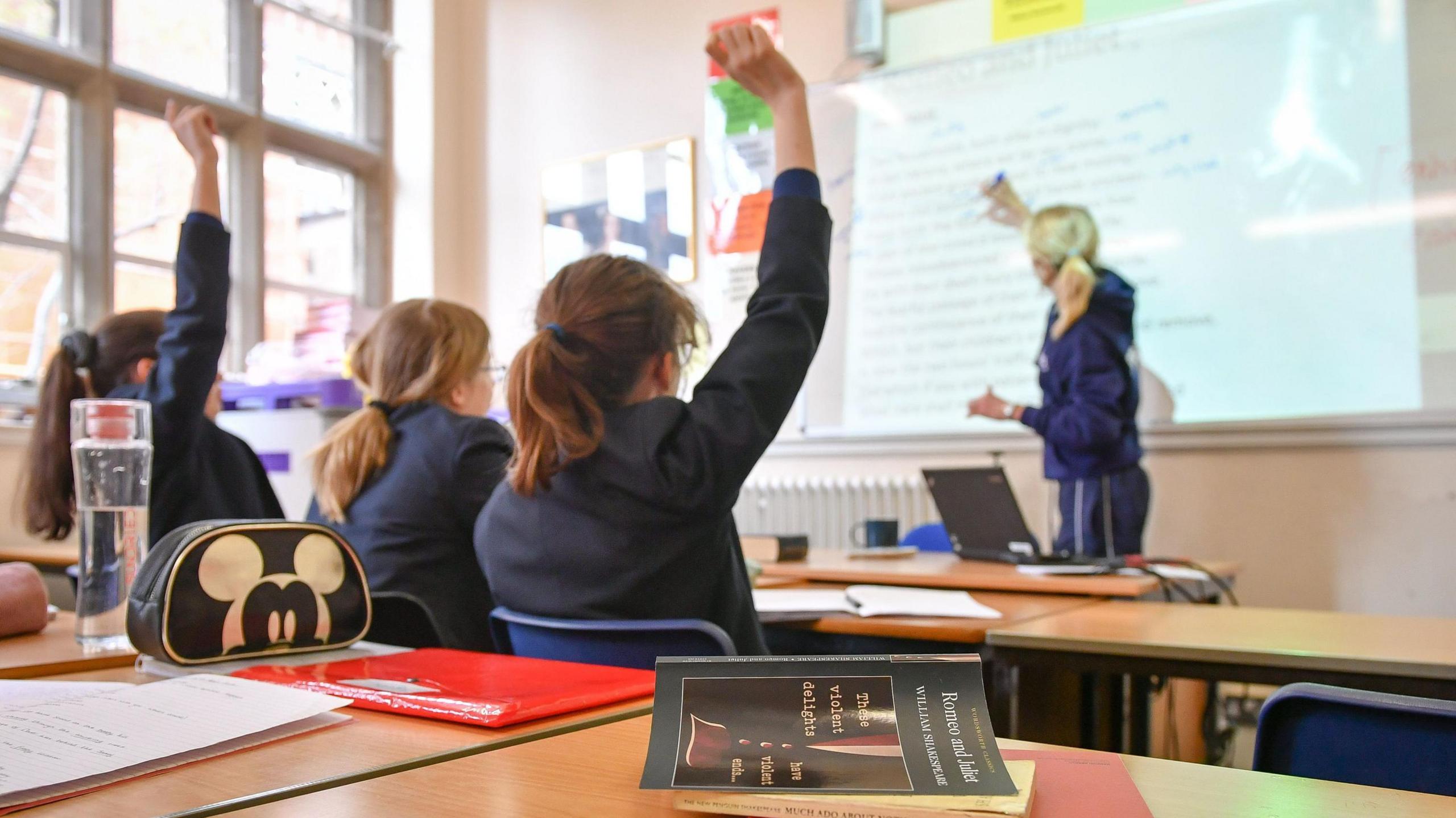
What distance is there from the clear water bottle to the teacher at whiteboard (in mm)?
2475

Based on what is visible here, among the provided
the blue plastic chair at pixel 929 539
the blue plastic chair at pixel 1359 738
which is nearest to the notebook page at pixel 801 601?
the blue plastic chair at pixel 1359 738

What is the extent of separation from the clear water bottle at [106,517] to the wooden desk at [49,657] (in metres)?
0.03

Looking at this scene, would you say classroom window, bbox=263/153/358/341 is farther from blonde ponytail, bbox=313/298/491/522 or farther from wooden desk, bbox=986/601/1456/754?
wooden desk, bbox=986/601/1456/754

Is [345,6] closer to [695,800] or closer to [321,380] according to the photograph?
[321,380]

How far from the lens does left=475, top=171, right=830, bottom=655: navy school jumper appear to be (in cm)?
125

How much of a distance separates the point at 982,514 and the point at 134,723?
6.58ft

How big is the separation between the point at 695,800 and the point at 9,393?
4.22m

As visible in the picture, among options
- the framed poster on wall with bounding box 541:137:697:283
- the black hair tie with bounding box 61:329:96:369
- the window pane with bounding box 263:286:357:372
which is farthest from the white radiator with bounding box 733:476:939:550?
the black hair tie with bounding box 61:329:96:369

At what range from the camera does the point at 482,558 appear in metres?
1.47

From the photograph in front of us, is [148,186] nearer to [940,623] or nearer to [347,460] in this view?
[347,460]

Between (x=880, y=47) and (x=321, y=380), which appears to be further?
(x=880, y=47)

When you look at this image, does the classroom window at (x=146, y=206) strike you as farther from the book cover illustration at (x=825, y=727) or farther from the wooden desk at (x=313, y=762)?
the book cover illustration at (x=825, y=727)

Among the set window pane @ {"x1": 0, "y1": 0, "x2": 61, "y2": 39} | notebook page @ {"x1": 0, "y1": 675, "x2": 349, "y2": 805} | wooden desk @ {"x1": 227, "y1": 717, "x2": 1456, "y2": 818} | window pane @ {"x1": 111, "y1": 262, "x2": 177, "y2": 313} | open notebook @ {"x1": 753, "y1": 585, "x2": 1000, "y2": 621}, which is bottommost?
open notebook @ {"x1": 753, "y1": 585, "x2": 1000, "y2": 621}

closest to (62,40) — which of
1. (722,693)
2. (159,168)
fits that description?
(159,168)
